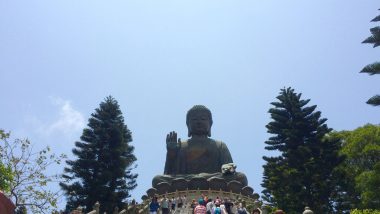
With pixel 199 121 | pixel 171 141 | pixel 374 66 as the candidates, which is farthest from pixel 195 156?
pixel 374 66

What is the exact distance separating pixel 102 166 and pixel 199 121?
26.2ft

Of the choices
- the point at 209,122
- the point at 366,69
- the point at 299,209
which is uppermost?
the point at 209,122

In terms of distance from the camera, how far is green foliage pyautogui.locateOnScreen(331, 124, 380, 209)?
62.2ft

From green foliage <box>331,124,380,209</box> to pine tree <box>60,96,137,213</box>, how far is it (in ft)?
31.6

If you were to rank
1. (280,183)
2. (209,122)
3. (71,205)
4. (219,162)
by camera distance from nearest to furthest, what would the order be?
(280,183), (71,205), (219,162), (209,122)

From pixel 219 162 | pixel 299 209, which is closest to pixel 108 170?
pixel 219 162

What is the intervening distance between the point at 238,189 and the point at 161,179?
3.81 meters

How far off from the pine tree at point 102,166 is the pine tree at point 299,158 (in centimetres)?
667

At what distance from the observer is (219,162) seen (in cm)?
2566

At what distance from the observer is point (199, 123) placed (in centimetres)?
2767

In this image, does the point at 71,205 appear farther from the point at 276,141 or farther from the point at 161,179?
the point at 276,141

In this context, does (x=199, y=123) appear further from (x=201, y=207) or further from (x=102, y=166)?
(x=201, y=207)

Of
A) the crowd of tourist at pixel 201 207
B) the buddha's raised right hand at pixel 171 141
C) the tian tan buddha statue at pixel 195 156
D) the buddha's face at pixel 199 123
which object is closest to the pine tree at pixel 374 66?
the crowd of tourist at pixel 201 207

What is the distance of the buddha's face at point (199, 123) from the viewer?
90.7 ft
